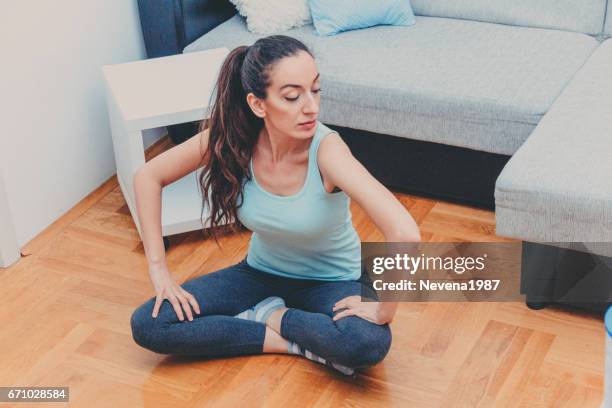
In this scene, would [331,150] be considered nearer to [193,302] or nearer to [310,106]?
[310,106]

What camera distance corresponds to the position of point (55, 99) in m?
2.55

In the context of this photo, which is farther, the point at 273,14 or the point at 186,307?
the point at 273,14

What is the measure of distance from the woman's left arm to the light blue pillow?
857 millimetres

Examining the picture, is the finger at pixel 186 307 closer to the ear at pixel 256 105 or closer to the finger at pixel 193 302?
the finger at pixel 193 302

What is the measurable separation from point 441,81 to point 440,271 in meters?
0.47

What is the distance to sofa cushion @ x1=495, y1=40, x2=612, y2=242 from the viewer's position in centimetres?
197

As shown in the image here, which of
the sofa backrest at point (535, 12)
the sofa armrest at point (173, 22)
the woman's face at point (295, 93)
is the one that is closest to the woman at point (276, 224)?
the woman's face at point (295, 93)

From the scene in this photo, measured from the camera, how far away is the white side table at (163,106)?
2357 mm

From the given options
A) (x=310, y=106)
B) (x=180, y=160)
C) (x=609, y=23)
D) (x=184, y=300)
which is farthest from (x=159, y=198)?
(x=609, y=23)

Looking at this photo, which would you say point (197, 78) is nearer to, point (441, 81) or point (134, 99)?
point (134, 99)

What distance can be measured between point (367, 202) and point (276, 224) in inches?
9.7

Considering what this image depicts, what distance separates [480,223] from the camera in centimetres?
250

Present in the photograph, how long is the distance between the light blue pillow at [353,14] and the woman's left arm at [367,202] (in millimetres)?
857

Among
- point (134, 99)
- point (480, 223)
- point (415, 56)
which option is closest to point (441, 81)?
point (415, 56)
